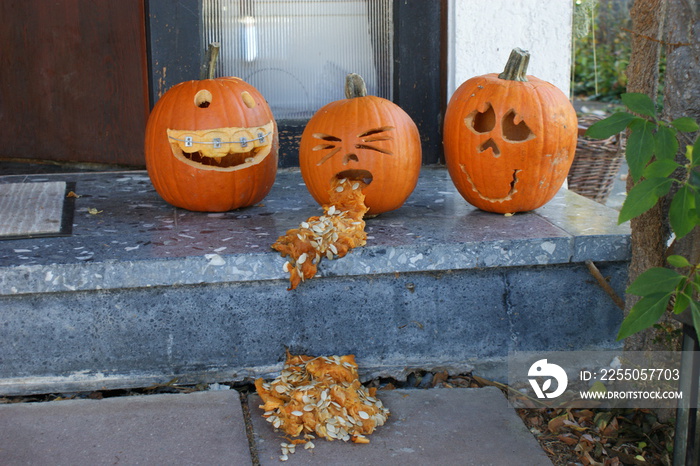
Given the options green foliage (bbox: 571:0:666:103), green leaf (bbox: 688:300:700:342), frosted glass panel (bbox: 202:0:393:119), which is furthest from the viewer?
green foliage (bbox: 571:0:666:103)

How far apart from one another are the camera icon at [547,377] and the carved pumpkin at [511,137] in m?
0.54

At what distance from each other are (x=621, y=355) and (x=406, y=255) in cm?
72

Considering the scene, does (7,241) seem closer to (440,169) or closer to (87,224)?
(87,224)

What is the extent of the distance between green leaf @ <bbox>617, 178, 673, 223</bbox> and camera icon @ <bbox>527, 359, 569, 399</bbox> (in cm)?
82

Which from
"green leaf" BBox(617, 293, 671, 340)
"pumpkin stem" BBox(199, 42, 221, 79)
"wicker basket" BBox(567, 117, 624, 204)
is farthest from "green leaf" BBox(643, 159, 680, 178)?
"wicker basket" BBox(567, 117, 624, 204)

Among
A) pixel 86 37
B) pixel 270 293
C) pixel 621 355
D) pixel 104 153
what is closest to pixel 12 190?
pixel 104 153

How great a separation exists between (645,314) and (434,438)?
66cm

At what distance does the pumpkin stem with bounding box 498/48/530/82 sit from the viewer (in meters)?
2.38

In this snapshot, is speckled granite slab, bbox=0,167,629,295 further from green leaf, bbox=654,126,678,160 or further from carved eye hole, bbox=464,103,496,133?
green leaf, bbox=654,126,678,160

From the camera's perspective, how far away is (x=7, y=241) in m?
2.27

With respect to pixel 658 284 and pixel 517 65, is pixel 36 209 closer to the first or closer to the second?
pixel 517 65

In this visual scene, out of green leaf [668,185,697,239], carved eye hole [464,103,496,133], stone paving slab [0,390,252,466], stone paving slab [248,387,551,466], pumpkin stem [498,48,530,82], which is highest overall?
pumpkin stem [498,48,530,82]

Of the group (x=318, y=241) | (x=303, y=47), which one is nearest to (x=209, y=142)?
(x=318, y=241)

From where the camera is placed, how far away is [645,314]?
1505 mm
